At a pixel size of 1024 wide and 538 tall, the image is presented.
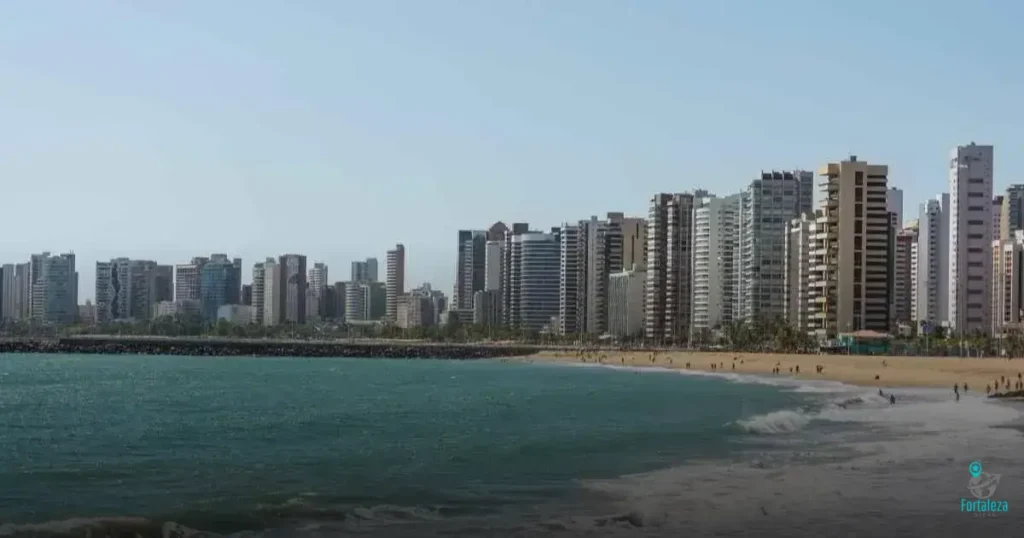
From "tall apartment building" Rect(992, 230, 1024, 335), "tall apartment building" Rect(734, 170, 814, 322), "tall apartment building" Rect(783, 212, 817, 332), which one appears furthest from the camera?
"tall apartment building" Rect(734, 170, 814, 322)

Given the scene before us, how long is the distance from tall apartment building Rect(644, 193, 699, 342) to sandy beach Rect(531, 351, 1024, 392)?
44.1 m

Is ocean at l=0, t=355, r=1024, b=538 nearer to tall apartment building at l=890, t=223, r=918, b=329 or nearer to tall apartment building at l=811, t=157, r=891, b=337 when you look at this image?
tall apartment building at l=811, t=157, r=891, b=337

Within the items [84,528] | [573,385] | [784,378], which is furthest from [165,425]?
[784,378]

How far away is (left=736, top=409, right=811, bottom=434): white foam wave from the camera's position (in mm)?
42053

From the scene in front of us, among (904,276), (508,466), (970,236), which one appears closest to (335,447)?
(508,466)

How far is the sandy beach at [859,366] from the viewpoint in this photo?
266 ft

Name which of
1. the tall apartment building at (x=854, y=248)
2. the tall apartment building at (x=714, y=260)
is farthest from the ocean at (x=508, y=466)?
the tall apartment building at (x=714, y=260)

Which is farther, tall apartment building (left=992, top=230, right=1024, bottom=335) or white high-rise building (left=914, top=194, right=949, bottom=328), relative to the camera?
white high-rise building (left=914, top=194, right=949, bottom=328)

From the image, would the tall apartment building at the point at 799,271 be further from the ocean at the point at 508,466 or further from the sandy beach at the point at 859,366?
the ocean at the point at 508,466

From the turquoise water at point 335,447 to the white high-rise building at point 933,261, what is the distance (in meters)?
109

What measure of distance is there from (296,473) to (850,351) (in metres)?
104

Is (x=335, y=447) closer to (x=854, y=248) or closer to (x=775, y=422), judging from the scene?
(x=775, y=422)
